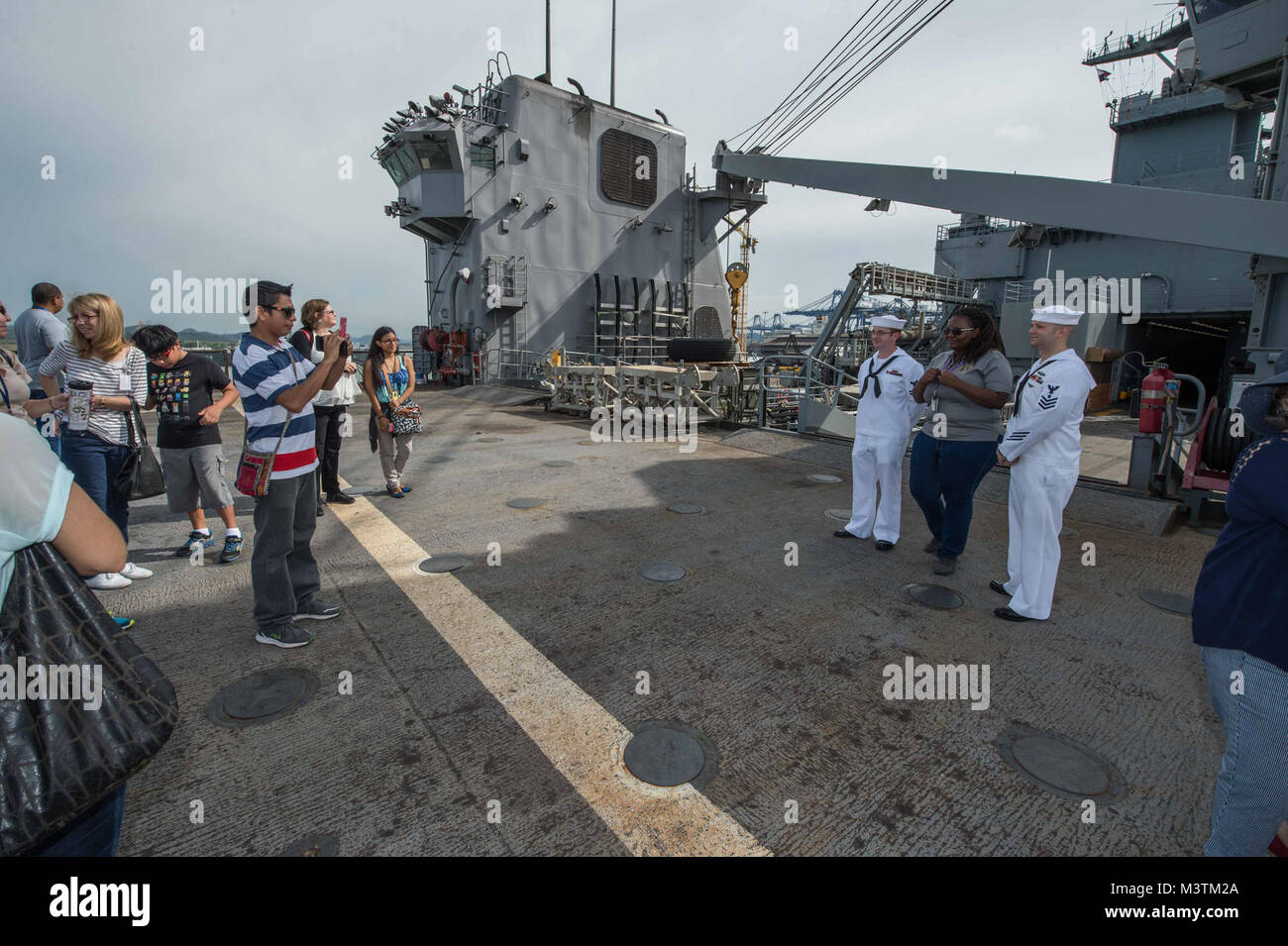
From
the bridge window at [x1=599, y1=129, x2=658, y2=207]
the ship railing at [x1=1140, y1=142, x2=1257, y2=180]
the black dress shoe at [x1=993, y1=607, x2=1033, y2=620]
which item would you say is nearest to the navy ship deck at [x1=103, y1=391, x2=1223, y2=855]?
the black dress shoe at [x1=993, y1=607, x2=1033, y2=620]

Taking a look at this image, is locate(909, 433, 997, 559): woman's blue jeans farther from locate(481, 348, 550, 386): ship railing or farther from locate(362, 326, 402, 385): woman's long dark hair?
locate(481, 348, 550, 386): ship railing

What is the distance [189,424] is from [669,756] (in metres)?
4.14

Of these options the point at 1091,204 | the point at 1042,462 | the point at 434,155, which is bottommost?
the point at 1042,462

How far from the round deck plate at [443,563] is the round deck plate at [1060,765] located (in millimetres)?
3544

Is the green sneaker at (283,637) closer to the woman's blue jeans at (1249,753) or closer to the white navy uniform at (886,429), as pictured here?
the woman's blue jeans at (1249,753)

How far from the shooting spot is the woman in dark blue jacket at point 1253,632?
1.64m

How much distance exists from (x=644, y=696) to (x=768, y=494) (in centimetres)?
421

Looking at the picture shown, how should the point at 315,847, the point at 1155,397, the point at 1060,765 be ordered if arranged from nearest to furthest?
the point at 315,847 → the point at 1060,765 → the point at 1155,397

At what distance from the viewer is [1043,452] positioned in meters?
3.63

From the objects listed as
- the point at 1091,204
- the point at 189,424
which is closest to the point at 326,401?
the point at 189,424

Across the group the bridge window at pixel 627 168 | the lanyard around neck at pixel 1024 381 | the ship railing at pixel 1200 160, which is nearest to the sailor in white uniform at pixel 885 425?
the lanyard around neck at pixel 1024 381

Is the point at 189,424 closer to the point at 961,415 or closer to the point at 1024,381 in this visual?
the point at 961,415

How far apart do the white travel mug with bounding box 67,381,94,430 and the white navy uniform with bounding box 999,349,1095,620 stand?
569cm

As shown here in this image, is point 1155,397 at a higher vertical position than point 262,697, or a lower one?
higher
